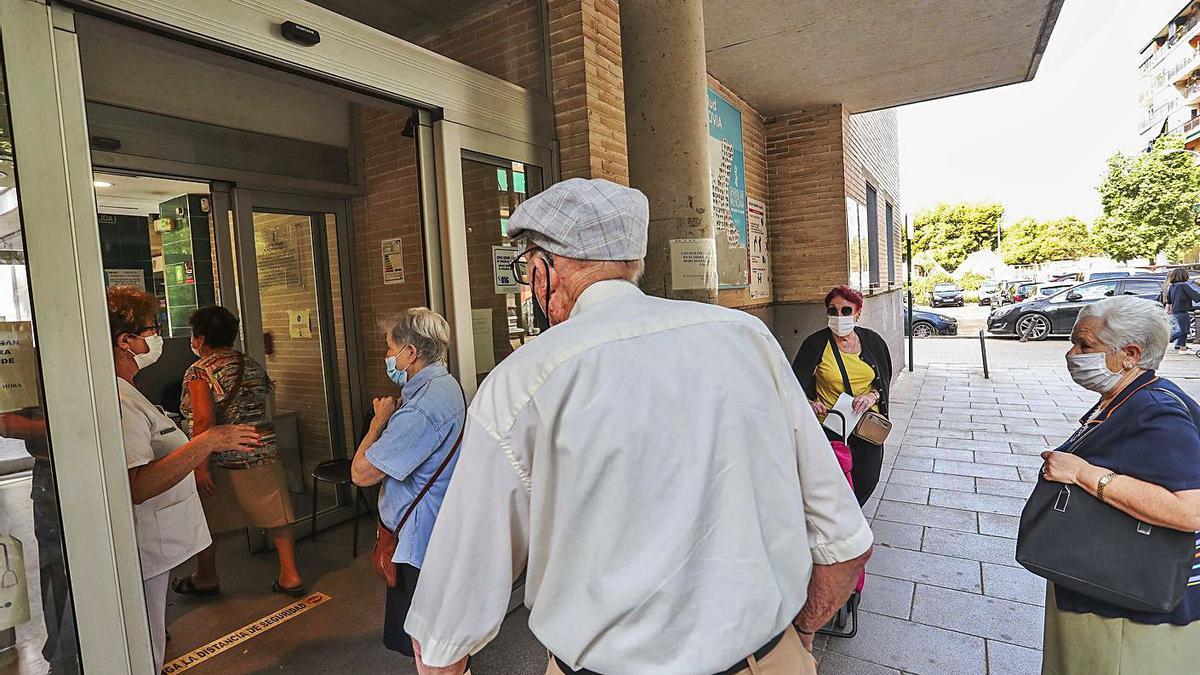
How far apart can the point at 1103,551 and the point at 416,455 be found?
2416mm

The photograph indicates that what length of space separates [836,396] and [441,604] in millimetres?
3119

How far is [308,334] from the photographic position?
5.33m

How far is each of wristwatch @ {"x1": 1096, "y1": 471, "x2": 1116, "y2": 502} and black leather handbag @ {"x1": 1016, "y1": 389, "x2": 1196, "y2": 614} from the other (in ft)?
0.11

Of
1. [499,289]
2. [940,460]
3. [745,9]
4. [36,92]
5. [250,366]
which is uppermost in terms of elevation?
[745,9]

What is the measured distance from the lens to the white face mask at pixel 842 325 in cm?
383

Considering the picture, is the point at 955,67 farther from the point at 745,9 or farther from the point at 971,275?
the point at 971,275

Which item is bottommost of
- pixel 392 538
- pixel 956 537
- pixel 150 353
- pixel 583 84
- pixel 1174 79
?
pixel 956 537

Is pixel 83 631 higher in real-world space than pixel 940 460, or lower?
higher

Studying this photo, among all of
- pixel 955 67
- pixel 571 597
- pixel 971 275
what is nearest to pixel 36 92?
pixel 571 597

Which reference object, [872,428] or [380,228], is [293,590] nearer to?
[380,228]

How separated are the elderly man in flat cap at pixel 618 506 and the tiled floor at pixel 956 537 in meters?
2.36

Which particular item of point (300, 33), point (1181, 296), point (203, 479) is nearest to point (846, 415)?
point (300, 33)

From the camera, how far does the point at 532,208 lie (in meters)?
1.37

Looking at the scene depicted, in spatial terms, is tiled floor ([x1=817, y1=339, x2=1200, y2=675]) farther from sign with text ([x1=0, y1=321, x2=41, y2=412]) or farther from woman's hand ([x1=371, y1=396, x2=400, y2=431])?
sign with text ([x1=0, y1=321, x2=41, y2=412])
